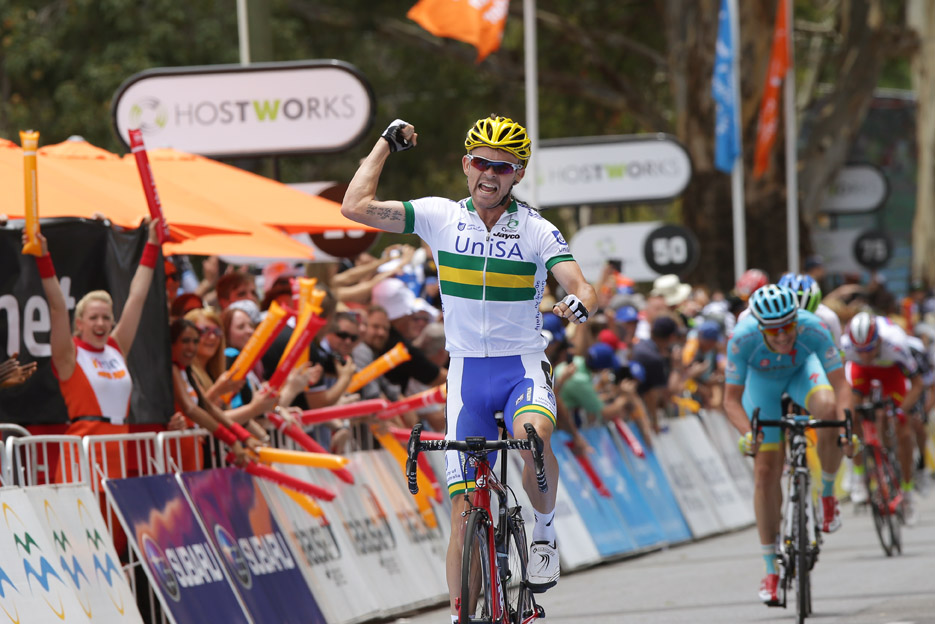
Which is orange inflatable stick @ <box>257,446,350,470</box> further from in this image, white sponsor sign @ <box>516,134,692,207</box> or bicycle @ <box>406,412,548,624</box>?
white sponsor sign @ <box>516,134,692,207</box>

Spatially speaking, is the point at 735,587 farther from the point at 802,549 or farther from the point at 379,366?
the point at 379,366

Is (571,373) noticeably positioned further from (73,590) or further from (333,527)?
(73,590)

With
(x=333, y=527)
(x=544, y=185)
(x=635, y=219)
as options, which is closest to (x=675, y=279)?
(x=544, y=185)

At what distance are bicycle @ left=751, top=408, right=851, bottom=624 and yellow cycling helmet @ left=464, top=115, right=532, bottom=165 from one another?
3349 mm

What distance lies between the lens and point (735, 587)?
12125 millimetres

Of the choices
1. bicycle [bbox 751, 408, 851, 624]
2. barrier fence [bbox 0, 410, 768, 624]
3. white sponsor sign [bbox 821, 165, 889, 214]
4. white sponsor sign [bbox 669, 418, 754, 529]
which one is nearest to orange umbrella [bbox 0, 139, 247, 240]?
barrier fence [bbox 0, 410, 768, 624]

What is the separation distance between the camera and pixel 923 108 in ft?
130

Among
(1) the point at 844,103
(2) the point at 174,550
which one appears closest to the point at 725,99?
(1) the point at 844,103

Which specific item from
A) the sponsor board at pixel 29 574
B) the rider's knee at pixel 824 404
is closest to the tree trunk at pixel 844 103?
the rider's knee at pixel 824 404

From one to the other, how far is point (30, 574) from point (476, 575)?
1955 mm

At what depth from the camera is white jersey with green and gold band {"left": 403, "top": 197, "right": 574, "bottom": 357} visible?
24.7 ft

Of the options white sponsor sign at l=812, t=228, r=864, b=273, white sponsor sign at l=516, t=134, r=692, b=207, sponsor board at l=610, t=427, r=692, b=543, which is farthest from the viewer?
white sponsor sign at l=812, t=228, r=864, b=273

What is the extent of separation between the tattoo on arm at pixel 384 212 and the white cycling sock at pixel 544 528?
150 cm

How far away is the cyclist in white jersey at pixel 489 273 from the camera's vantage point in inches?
293
